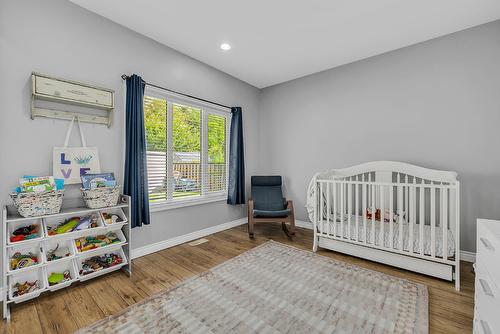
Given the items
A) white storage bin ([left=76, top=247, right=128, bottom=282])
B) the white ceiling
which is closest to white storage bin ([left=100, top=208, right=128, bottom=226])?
white storage bin ([left=76, top=247, right=128, bottom=282])

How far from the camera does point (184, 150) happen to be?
310 cm

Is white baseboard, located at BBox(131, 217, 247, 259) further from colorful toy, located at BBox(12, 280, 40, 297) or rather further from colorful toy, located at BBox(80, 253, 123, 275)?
colorful toy, located at BBox(12, 280, 40, 297)

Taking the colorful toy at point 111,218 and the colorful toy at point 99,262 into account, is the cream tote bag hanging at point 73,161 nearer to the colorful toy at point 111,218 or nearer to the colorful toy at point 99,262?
the colorful toy at point 111,218

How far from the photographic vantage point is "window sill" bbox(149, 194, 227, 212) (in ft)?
8.92

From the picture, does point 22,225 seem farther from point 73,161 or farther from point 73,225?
point 73,161

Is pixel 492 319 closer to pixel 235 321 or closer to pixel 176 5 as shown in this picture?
pixel 235 321

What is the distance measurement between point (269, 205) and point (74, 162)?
247 centimetres

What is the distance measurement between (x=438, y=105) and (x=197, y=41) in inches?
117

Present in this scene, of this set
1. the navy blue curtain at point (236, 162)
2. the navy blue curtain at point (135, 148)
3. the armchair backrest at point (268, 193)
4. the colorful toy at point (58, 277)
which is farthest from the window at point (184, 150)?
the colorful toy at point (58, 277)

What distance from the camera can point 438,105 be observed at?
103 inches

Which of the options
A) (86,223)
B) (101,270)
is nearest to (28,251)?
(86,223)

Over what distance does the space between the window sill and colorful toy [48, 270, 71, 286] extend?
94 centimetres

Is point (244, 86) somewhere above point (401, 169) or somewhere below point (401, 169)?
above

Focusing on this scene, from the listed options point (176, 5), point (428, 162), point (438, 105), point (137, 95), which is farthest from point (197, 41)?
point (428, 162)
